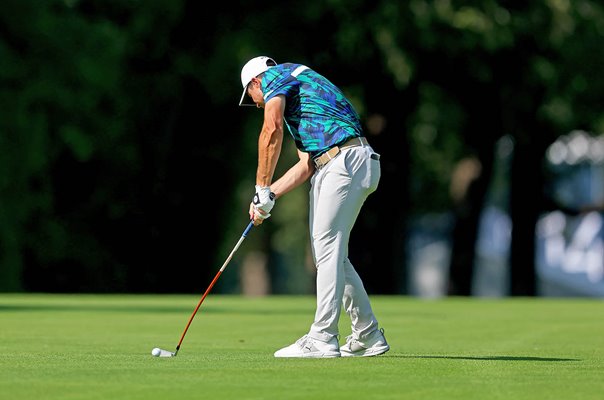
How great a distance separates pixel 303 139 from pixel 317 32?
20152 millimetres

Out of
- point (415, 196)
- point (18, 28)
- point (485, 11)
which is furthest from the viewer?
point (415, 196)

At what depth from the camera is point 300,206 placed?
5122 centimetres

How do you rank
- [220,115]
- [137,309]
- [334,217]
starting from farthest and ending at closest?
[220,115], [137,309], [334,217]

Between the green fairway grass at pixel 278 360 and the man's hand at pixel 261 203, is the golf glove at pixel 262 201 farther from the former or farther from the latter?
the green fairway grass at pixel 278 360

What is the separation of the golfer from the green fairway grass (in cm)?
40

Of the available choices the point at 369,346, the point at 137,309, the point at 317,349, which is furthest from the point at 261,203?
the point at 137,309

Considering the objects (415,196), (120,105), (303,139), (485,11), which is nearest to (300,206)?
(415,196)

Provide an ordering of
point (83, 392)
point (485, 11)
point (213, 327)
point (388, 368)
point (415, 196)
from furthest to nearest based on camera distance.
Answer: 1. point (415, 196)
2. point (485, 11)
3. point (213, 327)
4. point (388, 368)
5. point (83, 392)

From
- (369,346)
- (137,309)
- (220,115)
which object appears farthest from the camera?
(220,115)

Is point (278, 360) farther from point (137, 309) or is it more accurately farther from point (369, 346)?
point (137, 309)

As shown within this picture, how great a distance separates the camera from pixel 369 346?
36.9ft

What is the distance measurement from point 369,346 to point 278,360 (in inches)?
30.2

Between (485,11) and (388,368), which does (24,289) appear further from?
(388,368)

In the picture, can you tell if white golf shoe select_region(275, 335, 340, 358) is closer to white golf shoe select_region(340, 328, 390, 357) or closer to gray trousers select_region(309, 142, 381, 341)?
gray trousers select_region(309, 142, 381, 341)
